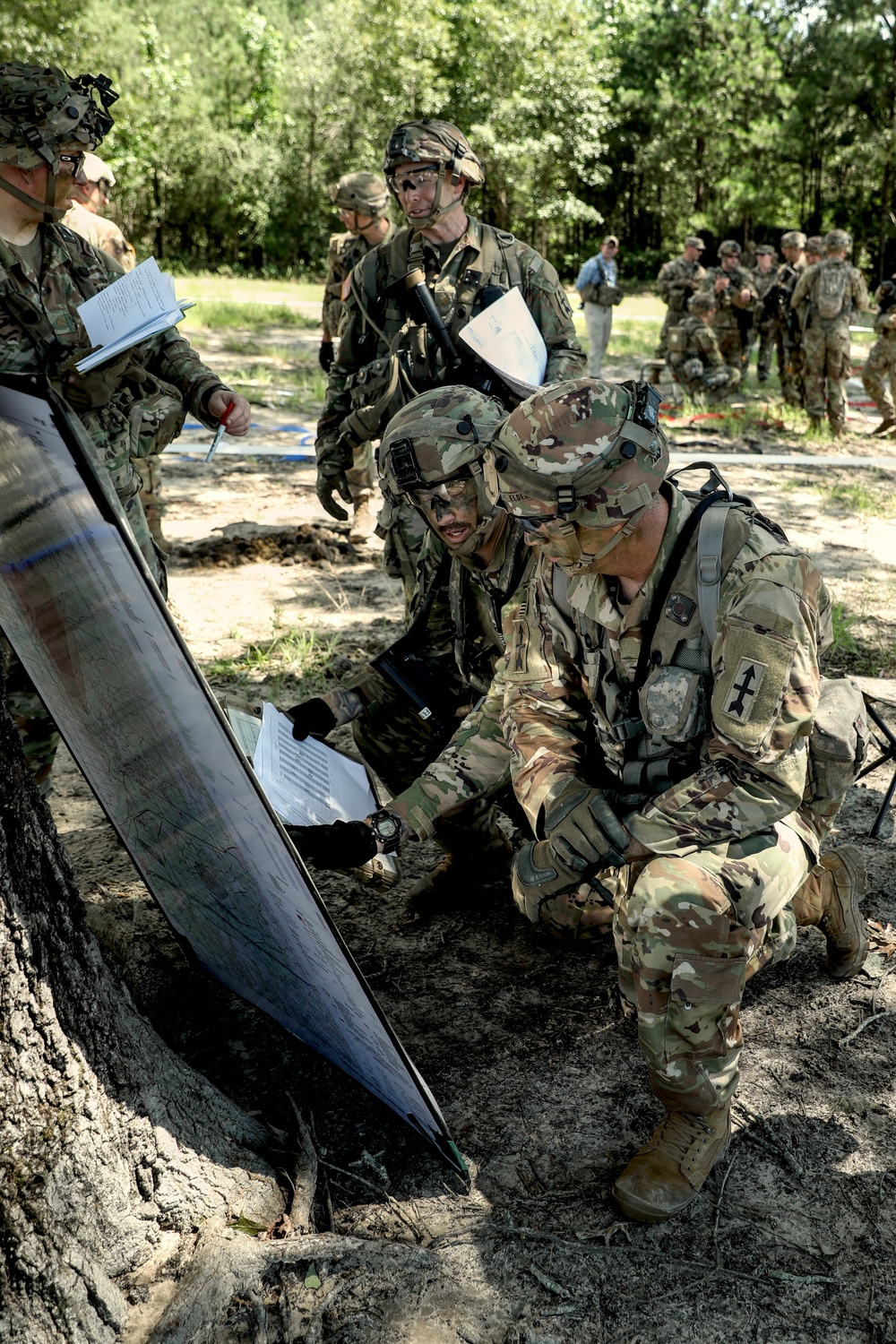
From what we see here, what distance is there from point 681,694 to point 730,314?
12.7m

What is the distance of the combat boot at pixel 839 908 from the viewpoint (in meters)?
2.57

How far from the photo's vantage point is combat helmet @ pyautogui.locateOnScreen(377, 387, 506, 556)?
2.59 meters

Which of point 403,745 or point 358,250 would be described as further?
point 358,250

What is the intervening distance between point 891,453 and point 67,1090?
9.56 m

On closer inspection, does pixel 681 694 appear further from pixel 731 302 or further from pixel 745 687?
pixel 731 302

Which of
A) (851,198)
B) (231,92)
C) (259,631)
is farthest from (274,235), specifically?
(259,631)

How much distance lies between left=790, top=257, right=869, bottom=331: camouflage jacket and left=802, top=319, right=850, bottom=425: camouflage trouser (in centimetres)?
13

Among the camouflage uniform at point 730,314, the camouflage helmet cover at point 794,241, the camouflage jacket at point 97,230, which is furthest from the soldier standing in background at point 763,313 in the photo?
the camouflage jacket at point 97,230

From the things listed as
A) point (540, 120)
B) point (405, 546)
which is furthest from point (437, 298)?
point (540, 120)

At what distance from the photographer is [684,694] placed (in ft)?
7.11

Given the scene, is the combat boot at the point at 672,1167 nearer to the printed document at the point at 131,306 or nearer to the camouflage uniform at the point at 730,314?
the printed document at the point at 131,306

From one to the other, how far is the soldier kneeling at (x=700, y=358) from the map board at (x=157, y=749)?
10.9m

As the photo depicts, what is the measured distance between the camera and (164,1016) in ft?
8.23

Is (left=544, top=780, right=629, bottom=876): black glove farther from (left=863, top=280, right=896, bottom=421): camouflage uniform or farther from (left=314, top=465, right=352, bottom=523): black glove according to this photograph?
(left=863, top=280, right=896, bottom=421): camouflage uniform
